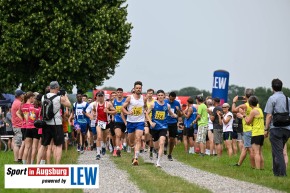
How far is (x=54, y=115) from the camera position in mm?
22281

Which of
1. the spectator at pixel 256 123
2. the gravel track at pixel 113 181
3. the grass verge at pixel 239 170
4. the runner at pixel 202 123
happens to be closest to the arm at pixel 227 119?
the grass verge at pixel 239 170

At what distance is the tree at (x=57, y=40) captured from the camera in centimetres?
5228

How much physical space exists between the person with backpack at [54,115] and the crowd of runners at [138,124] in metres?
0.02

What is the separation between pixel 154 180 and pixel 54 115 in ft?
10.5

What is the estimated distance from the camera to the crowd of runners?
73.7ft

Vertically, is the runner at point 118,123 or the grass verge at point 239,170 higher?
the runner at point 118,123

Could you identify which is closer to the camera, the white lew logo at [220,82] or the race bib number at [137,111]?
the race bib number at [137,111]

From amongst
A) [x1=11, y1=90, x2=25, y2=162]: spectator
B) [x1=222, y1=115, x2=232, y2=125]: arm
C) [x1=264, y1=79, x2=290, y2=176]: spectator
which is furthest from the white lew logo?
[x1=264, y1=79, x2=290, y2=176]: spectator

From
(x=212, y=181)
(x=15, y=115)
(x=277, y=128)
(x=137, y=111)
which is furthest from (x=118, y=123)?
(x=212, y=181)

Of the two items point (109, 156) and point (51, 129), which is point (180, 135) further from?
point (51, 129)

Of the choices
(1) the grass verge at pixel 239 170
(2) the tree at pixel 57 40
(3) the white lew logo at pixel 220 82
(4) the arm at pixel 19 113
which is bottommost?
(1) the grass verge at pixel 239 170

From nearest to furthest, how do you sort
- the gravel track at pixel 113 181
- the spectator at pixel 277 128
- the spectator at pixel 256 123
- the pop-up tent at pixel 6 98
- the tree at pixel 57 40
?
the gravel track at pixel 113 181, the spectator at pixel 277 128, the spectator at pixel 256 123, the tree at pixel 57 40, the pop-up tent at pixel 6 98

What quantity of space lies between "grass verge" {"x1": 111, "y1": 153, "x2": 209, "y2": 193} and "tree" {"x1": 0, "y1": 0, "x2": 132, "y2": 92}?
26572 millimetres

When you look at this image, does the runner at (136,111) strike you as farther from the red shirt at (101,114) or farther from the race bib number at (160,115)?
the red shirt at (101,114)
